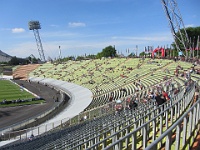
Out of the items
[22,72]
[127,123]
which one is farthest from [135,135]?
[22,72]

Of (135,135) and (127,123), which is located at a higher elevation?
(135,135)

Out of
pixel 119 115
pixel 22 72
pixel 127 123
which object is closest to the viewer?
pixel 127 123

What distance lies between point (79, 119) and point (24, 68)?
87987 mm

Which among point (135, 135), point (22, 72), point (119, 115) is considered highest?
point (135, 135)

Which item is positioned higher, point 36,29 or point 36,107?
point 36,29

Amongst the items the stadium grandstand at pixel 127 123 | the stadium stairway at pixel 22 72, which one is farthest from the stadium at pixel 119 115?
the stadium stairway at pixel 22 72

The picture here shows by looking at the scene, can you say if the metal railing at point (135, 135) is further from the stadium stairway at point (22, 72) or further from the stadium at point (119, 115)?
the stadium stairway at point (22, 72)

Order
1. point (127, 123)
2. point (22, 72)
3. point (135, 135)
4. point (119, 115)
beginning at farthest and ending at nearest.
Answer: point (22, 72) → point (119, 115) → point (127, 123) → point (135, 135)

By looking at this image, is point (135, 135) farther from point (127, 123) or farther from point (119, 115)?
point (119, 115)

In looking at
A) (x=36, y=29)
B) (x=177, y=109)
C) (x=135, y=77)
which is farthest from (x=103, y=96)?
(x=36, y=29)

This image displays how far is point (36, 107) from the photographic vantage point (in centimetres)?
3434

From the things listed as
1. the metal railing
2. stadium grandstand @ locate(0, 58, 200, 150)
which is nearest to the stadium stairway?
stadium grandstand @ locate(0, 58, 200, 150)

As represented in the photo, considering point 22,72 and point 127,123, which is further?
point 22,72

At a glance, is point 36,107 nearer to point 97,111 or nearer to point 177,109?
point 97,111
